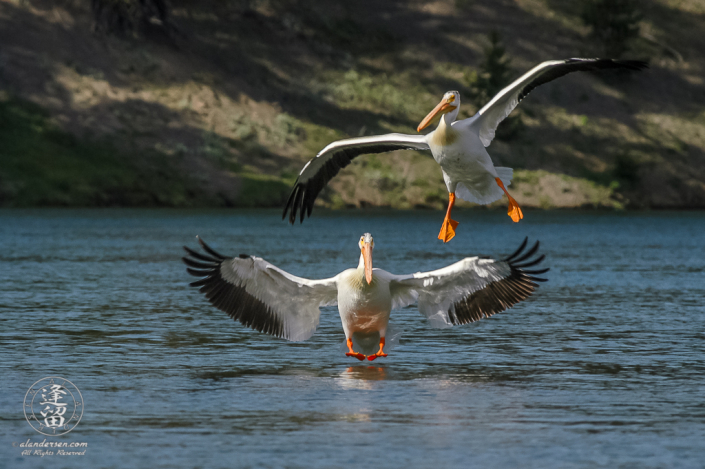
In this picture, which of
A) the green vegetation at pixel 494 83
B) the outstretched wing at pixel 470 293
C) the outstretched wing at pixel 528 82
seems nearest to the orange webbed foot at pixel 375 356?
the outstretched wing at pixel 470 293

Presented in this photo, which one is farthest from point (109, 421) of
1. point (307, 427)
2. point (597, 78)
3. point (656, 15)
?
point (656, 15)

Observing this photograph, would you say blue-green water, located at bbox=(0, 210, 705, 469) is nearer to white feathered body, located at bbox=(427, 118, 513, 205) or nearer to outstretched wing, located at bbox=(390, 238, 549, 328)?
outstretched wing, located at bbox=(390, 238, 549, 328)

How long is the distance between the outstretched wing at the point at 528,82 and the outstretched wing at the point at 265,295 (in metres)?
3.39

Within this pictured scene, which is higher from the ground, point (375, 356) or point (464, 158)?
point (464, 158)

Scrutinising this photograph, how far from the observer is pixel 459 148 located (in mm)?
16078

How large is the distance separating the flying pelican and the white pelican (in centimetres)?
92

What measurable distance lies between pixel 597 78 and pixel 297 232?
152ft

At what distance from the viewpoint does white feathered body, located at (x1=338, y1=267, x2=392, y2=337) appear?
15.0 m

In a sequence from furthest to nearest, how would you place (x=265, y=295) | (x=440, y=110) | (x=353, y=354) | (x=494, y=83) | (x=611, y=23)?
(x=611, y=23)
(x=494, y=83)
(x=440, y=110)
(x=265, y=295)
(x=353, y=354)

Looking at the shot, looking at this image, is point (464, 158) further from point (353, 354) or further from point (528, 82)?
point (353, 354)

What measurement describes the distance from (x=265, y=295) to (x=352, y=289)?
1.41 metres

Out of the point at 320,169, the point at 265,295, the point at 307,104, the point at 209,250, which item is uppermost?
the point at 307,104

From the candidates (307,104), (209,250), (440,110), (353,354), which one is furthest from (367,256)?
(307,104)

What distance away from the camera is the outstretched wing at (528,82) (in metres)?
14.8
